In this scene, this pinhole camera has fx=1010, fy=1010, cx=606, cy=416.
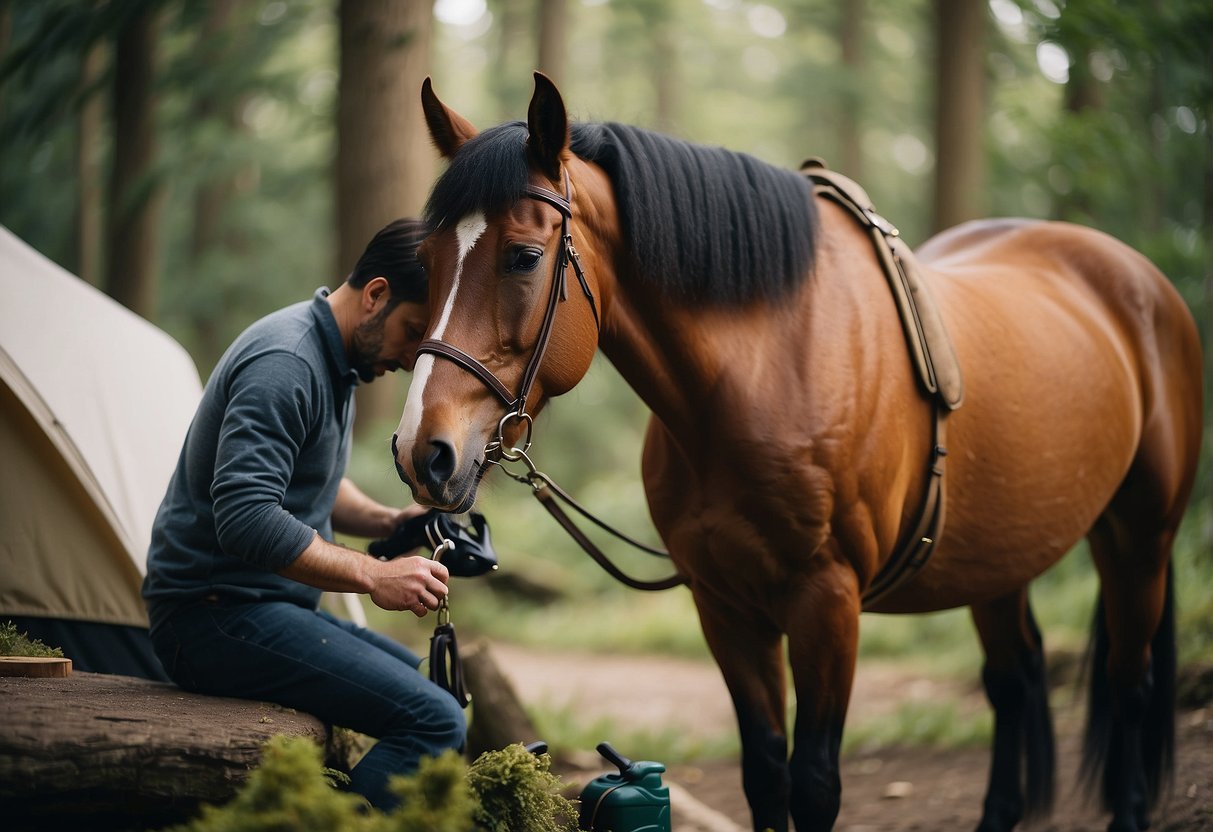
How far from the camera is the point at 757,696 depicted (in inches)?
113

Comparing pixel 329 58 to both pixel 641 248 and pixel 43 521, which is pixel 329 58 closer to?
pixel 43 521

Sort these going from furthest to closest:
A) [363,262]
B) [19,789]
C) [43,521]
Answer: [43,521]
[363,262]
[19,789]

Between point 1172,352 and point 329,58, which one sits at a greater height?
point 329,58

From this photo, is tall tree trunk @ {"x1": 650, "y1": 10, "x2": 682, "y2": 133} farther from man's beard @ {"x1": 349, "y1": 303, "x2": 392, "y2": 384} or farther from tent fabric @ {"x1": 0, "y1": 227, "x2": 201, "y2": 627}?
man's beard @ {"x1": 349, "y1": 303, "x2": 392, "y2": 384}

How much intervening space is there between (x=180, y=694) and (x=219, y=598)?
0.84 feet

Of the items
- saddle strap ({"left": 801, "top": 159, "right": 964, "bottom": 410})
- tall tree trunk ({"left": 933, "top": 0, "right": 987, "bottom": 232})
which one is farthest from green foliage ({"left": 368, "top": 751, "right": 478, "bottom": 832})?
tall tree trunk ({"left": 933, "top": 0, "right": 987, "bottom": 232})

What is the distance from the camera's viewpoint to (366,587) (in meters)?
2.22

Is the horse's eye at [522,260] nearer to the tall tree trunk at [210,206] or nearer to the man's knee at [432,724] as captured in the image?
the man's knee at [432,724]

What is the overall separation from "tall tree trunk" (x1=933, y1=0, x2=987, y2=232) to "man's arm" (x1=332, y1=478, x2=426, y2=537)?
7013 mm

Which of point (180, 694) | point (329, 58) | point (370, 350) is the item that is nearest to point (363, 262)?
point (370, 350)

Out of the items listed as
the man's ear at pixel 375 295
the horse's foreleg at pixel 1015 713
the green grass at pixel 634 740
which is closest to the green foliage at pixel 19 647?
the man's ear at pixel 375 295

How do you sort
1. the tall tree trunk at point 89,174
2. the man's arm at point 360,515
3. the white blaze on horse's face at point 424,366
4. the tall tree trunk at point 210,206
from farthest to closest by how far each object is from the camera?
the tall tree trunk at point 210,206
the tall tree trunk at point 89,174
the man's arm at point 360,515
the white blaze on horse's face at point 424,366

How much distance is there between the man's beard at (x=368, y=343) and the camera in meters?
2.65

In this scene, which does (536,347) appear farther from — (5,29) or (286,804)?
(5,29)
